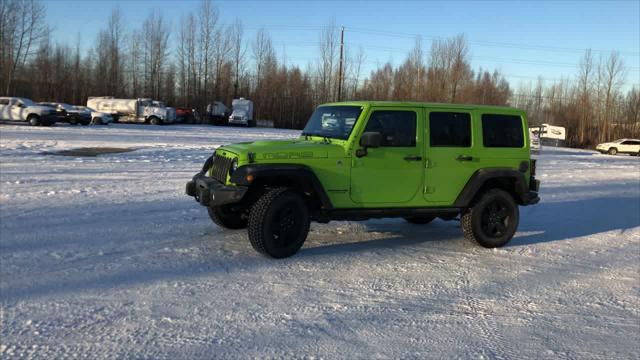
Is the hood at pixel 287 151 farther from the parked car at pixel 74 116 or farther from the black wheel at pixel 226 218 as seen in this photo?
the parked car at pixel 74 116

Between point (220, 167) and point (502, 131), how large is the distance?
12.7 feet

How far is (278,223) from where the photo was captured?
19.7ft

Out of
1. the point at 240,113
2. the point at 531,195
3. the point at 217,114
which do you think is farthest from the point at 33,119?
the point at 531,195

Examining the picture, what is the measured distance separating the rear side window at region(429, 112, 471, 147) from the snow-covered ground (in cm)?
144

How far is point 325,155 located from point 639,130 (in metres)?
74.2

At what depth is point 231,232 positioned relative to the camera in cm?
720

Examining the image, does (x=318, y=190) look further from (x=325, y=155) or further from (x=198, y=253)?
(x=198, y=253)

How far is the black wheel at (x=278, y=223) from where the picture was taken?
5883 mm

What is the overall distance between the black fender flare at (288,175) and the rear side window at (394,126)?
0.97 meters

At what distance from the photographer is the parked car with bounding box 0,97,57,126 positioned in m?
31.3

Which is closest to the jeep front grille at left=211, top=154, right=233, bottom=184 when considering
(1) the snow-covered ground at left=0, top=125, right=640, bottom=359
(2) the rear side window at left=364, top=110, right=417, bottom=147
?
(1) the snow-covered ground at left=0, top=125, right=640, bottom=359

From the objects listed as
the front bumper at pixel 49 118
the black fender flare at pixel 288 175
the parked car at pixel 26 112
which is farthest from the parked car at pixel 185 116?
the black fender flare at pixel 288 175

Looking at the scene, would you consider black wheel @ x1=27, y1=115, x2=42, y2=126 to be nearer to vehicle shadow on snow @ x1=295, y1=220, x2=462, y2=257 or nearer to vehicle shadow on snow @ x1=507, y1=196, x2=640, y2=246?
vehicle shadow on snow @ x1=295, y1=220, x2=462, y2=257

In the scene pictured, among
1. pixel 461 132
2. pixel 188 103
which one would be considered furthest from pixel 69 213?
pixel 188 103
